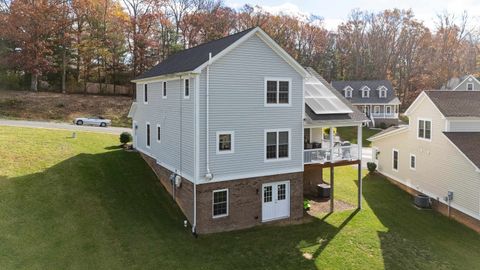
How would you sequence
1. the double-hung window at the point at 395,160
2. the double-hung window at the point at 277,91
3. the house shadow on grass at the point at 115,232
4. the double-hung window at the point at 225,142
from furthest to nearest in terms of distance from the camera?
the double-hung window at the point at 395,160, the double-hung window at the point at 277,91, the double-hung window at the point at 225,142, the house shadow on grass at the point at 115,232

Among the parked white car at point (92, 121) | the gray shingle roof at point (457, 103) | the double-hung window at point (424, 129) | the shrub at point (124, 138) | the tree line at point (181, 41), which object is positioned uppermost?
the tree line at point (181, 41)

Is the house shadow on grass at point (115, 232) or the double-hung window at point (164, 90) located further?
the double-hung window at point (164, 90)

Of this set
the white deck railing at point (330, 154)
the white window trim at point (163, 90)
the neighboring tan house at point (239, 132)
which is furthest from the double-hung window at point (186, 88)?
the white deck railing at point (330, 154)

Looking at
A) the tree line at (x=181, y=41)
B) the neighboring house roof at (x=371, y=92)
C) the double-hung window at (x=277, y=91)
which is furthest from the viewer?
the neighboring house roof at (x=371, y=92)

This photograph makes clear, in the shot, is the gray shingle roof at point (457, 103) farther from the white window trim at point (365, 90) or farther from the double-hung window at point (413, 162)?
the white window trim at point (365, 90)

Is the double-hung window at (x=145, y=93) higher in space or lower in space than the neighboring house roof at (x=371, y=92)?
lower

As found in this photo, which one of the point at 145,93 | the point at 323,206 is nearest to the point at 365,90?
the point at 323,206
